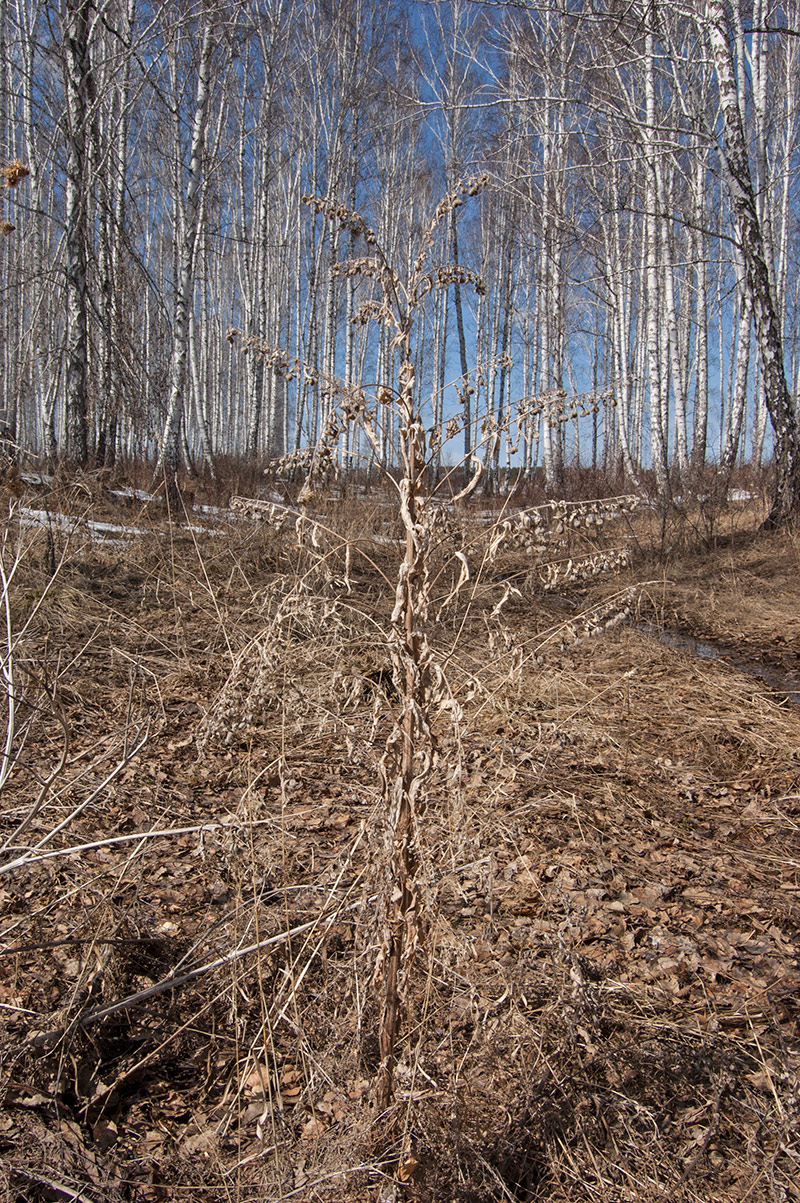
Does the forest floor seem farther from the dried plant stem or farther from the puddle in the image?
the puddle

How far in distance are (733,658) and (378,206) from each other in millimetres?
19915

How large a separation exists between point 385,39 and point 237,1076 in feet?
63.6

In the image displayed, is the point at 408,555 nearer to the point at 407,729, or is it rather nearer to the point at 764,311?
the point at 407,729

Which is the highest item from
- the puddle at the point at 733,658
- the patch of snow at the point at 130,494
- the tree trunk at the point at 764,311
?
the tree trunk at the point at 764,311

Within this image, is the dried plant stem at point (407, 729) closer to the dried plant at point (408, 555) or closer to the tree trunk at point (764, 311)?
the dried plant at point (408, 555)

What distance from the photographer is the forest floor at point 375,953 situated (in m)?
1.30

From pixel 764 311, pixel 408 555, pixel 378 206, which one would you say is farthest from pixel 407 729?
pixel 378 206

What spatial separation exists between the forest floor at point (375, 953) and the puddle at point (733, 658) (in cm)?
58

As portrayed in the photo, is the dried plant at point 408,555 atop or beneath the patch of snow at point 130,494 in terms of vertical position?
beneath

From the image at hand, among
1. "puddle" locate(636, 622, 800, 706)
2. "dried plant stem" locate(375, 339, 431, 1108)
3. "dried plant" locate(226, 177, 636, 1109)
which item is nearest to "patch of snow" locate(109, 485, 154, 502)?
"puddle" locate(636, 622, 800, 706)

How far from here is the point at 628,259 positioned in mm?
16297

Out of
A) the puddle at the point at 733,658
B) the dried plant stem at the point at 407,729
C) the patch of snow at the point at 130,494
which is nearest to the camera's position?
the dried plant stem at the point at 407,729

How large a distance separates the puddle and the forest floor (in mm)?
579

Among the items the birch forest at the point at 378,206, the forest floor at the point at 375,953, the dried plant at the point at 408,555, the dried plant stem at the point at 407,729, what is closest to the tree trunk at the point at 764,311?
the birch forest at the point at 378,206
